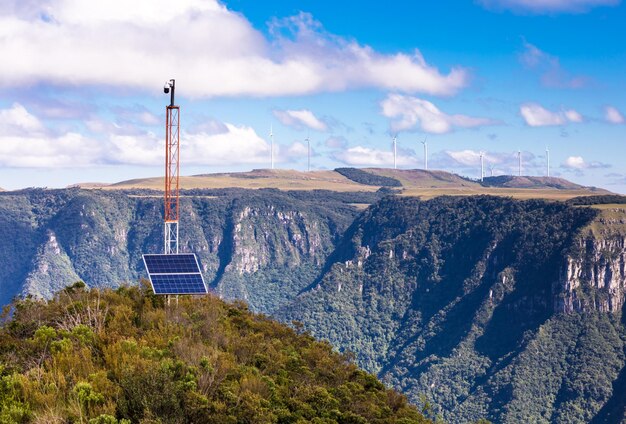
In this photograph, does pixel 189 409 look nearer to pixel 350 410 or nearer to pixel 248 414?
pixel 248 414

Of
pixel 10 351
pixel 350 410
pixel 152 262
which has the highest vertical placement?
pixel 152 262

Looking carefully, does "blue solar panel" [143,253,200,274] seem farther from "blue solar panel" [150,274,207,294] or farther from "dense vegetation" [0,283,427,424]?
"dense vegetation" [0,283,427,424]

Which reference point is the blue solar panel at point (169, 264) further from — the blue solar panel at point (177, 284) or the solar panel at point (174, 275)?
the blue solar panel at point (177, 284)

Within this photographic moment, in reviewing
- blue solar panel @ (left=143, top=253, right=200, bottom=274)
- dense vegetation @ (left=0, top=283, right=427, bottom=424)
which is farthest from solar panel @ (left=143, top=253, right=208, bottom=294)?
dense vegetation @ (left=0, top=283, right=427, bottom=424)

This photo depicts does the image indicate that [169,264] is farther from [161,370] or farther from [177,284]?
[161,370]

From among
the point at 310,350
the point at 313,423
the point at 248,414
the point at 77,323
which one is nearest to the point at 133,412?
the point at 248,414

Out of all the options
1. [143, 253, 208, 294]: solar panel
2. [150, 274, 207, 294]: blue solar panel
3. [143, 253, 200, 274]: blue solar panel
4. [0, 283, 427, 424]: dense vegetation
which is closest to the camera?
[0, 283, 427, 424]: dense vegetation
